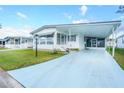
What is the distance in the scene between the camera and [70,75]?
418 centimetres

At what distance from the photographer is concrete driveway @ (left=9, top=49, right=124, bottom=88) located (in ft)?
11.9

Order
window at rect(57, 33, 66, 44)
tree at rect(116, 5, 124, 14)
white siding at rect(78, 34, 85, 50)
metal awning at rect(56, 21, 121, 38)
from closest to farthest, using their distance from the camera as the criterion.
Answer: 1. tree at rect(116, 5, 124, 14)
2. metal awning at rect(56, 21, 121, 38)
3. window at rect(57, 33, 66, 44)
4. white siding at rect(78, 34, 85, 50)

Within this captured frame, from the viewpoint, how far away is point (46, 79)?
3.88 meters

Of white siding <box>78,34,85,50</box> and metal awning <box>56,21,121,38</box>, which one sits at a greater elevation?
metal awning <box>56,21,121,38</box>

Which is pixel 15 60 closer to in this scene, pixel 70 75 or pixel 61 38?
pixel 70 75

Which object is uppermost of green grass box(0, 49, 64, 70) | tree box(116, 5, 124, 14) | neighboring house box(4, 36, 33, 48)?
tree box(116, 5, 124, 14)

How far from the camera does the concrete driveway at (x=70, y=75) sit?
11.9ft

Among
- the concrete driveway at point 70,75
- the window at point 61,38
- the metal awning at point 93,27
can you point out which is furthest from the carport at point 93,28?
the concrete driveway at point 70,75

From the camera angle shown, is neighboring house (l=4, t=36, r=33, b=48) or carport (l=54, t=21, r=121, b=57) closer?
neighboring house (l=4, t=36, r=33, b=48)

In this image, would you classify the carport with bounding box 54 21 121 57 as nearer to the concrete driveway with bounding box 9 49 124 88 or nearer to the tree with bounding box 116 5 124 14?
the tree with bounding box 116 5 124 14

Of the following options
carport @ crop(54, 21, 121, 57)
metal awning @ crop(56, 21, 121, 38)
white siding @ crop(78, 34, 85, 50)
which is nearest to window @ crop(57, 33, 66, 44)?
carport @ crop(54, 21, 121, 57)

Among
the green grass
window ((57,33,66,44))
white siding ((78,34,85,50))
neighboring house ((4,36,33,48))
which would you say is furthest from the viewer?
white siding ((78,34,85,50))
